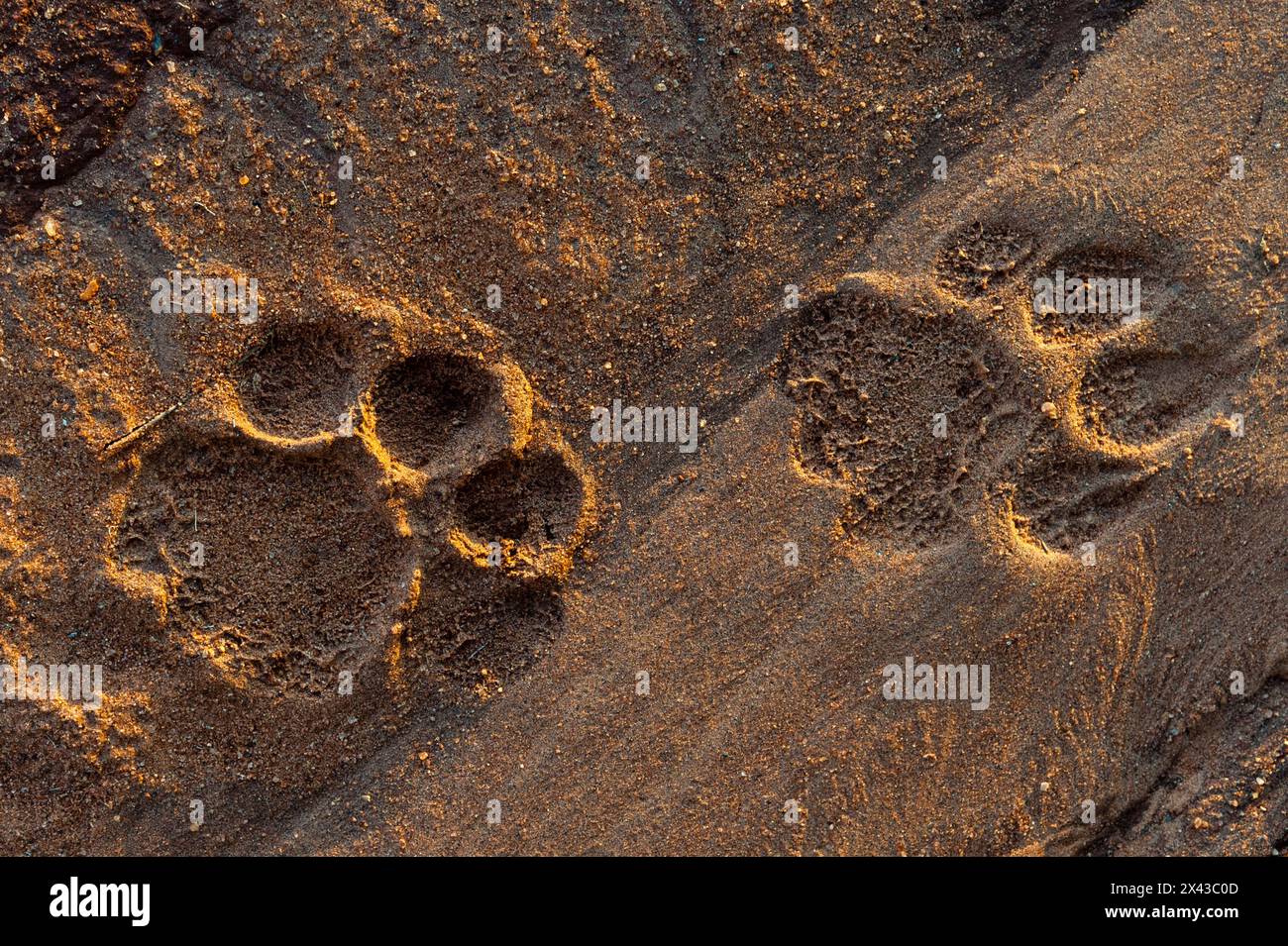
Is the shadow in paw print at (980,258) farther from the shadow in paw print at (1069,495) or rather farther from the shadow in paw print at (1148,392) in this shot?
the shadow in paw print at (1069,495)

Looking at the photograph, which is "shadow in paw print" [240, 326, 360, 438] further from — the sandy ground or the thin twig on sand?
the thin twig on sand

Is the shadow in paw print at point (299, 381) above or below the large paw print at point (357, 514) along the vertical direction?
above

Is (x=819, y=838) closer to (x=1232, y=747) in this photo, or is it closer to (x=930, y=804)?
(x=930, y=804)

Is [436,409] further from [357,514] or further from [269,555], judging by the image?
[269,555]

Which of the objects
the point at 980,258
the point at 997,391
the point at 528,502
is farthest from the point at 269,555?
the point at 980,258

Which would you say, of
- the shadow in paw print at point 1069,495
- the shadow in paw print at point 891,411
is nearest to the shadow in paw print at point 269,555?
the shadow in paw print at point 891,411

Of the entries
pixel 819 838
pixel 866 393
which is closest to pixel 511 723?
pixel 819 838

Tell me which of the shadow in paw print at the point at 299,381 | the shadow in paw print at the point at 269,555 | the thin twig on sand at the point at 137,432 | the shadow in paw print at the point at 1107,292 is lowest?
the shadow in paw print at the point at 269,555
